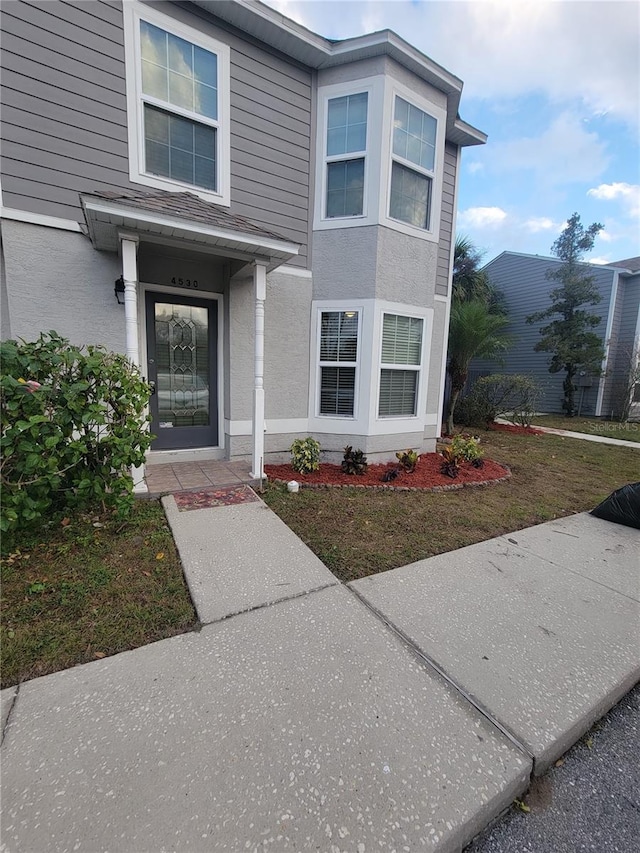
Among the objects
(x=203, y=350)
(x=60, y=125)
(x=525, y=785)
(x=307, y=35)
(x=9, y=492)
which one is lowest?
(x=525, y=785)

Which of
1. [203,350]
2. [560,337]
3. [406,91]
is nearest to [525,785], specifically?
[203,350]

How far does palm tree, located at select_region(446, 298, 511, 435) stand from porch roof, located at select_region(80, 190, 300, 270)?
20.8 feet

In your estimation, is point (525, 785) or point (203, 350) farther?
point (203, 350)

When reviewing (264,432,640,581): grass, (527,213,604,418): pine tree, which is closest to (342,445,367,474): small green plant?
(264,432,640,581): grass

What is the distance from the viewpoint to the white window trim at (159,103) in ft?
13.5

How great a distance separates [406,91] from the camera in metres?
5.16

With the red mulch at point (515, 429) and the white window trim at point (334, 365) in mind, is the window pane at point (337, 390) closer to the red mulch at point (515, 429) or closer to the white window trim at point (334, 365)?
the white window trim at point (334, 365)

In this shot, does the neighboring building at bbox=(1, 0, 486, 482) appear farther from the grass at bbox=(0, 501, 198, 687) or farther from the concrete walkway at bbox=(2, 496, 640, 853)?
the concrete walkway at bbox=(2, 496, 640, 853)

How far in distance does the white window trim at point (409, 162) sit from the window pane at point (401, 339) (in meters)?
1.26

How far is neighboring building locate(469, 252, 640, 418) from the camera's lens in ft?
46.1

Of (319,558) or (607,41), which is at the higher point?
(607,41)

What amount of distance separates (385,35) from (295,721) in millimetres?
7004

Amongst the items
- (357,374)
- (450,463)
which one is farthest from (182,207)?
(450,463)

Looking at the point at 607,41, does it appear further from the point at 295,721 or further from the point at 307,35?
the point at 295,721
